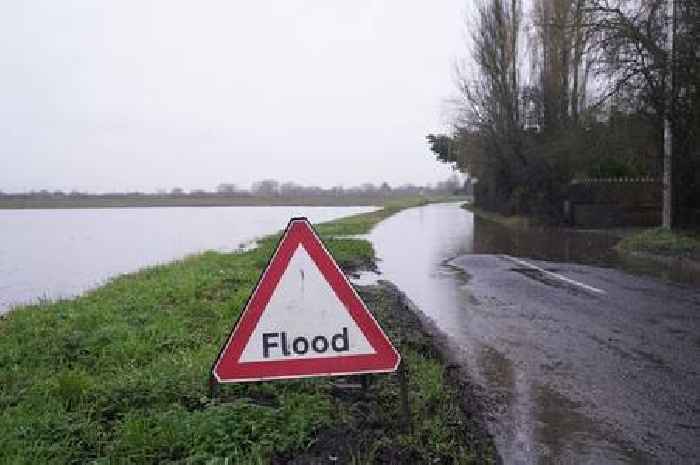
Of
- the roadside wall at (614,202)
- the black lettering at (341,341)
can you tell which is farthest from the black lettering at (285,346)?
the roadside wall at (614,202)

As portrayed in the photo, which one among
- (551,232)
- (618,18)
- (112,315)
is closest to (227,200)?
(551,232)

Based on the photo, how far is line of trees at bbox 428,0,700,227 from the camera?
15883mm

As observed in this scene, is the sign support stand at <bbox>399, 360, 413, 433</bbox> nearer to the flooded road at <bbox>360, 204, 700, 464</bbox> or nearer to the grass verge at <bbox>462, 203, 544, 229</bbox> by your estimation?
the flooded road at <bbox>360, 204, 700, 464</bbox>

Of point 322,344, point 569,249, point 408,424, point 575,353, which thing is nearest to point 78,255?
point 569,249

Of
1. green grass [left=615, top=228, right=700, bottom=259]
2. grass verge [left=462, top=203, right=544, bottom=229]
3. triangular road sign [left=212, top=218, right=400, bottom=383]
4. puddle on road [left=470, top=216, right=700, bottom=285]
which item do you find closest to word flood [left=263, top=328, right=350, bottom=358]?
triangular road sign [left=212, top=218, right=400, bottom=383]

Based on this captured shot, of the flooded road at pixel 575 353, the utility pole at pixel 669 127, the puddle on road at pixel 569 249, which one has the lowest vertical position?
the puddle on road at pixel 569 249

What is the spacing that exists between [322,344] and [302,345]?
13 centimetres

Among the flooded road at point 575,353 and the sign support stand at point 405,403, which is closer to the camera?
the sign support stand at point 405,403

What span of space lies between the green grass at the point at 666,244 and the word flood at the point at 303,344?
42.8 feet

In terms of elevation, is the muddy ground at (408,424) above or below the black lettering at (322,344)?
below

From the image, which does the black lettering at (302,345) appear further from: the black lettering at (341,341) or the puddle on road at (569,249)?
the puddle on road at (569,249)

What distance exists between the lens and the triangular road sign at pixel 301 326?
372cm

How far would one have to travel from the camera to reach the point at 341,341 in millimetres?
3764

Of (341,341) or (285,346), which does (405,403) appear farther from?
(285,346)
